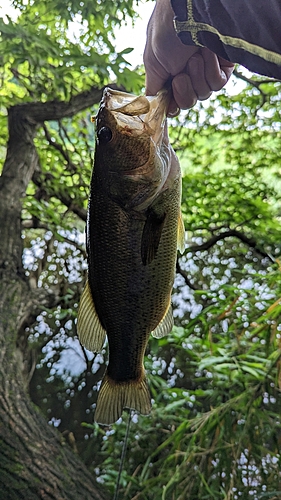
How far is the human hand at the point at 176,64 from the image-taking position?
734mm

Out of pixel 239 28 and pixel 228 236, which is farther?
pixel 228 236

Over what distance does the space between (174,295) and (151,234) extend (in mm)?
2081

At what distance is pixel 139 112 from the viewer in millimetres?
751

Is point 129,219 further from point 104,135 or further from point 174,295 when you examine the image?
point 174,295

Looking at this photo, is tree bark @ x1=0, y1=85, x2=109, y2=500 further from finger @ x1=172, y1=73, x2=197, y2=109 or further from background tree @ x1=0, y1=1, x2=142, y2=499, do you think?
finger @ x1=172, y1=73, x2=197, y2=109

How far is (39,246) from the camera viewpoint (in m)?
2.93

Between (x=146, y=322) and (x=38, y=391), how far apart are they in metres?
2.09

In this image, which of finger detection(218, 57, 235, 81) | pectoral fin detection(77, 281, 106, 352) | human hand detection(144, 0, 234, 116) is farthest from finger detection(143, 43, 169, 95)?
pectoral fin detection(77, 281, 106, 352)

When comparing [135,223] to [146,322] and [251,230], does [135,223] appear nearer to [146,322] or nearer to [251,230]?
[146,322]

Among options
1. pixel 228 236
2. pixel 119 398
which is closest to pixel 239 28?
pixel 119 398

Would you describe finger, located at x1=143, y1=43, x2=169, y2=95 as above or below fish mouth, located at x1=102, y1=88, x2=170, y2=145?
above

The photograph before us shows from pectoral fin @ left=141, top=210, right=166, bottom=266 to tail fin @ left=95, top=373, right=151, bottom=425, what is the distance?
272 mm

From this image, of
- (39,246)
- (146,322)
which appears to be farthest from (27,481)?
(39,246)

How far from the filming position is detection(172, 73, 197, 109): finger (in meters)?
0.77
